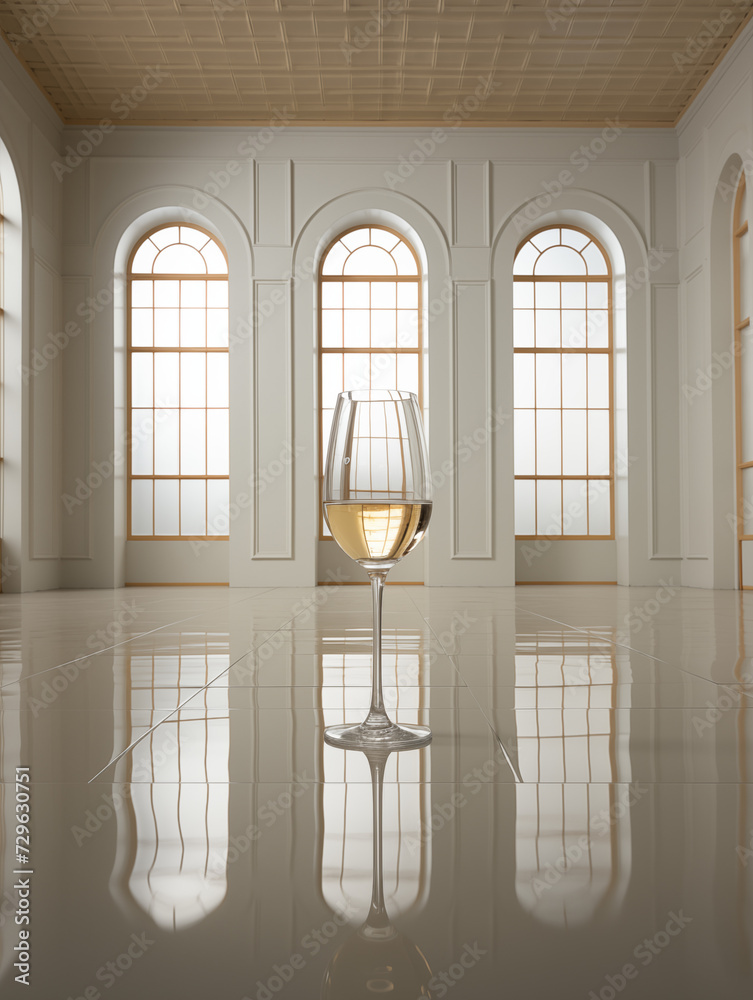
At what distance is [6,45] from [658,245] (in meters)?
7.76

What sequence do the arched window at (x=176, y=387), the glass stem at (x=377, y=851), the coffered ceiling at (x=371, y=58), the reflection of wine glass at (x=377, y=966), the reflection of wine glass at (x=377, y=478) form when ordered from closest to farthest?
the reflection of wine glass at (x=377, y=966) → the glass stem at (x=377, y=851) → the reflection of wine glass at (x=377, y=478) → the coffered ceiling at (x=371, y=58) → the arched window at (x=176, y=387)

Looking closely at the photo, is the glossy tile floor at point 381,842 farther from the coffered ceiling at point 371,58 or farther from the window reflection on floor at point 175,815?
the coffered ceiling at point 371,58

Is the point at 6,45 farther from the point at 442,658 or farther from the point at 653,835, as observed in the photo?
the point at 653,835

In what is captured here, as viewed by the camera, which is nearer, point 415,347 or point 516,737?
point 516,737

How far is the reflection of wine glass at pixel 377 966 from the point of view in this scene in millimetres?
552

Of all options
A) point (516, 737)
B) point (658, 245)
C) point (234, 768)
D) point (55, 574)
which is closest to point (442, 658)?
point (516, 737)

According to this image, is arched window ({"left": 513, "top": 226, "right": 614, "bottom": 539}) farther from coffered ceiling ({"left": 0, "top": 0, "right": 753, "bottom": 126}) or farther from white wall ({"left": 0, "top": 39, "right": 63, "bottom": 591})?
white wall ({"left": 0, "top": 39, "right": 63, "bottom": 591})

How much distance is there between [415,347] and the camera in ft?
38.4

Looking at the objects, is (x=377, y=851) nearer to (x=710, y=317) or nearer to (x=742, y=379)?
(x=742, y=379)

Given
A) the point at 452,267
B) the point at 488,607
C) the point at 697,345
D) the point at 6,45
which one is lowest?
the point at 488,607

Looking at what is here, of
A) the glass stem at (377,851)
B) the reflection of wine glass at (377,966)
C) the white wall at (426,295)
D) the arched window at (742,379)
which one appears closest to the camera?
the reflection of wine glass at (377,966)

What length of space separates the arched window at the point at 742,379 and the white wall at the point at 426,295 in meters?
1.23

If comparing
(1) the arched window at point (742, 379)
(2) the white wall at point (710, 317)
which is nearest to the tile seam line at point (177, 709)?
(1) the arched window at point (742, 379)

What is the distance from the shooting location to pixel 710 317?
1001cm
